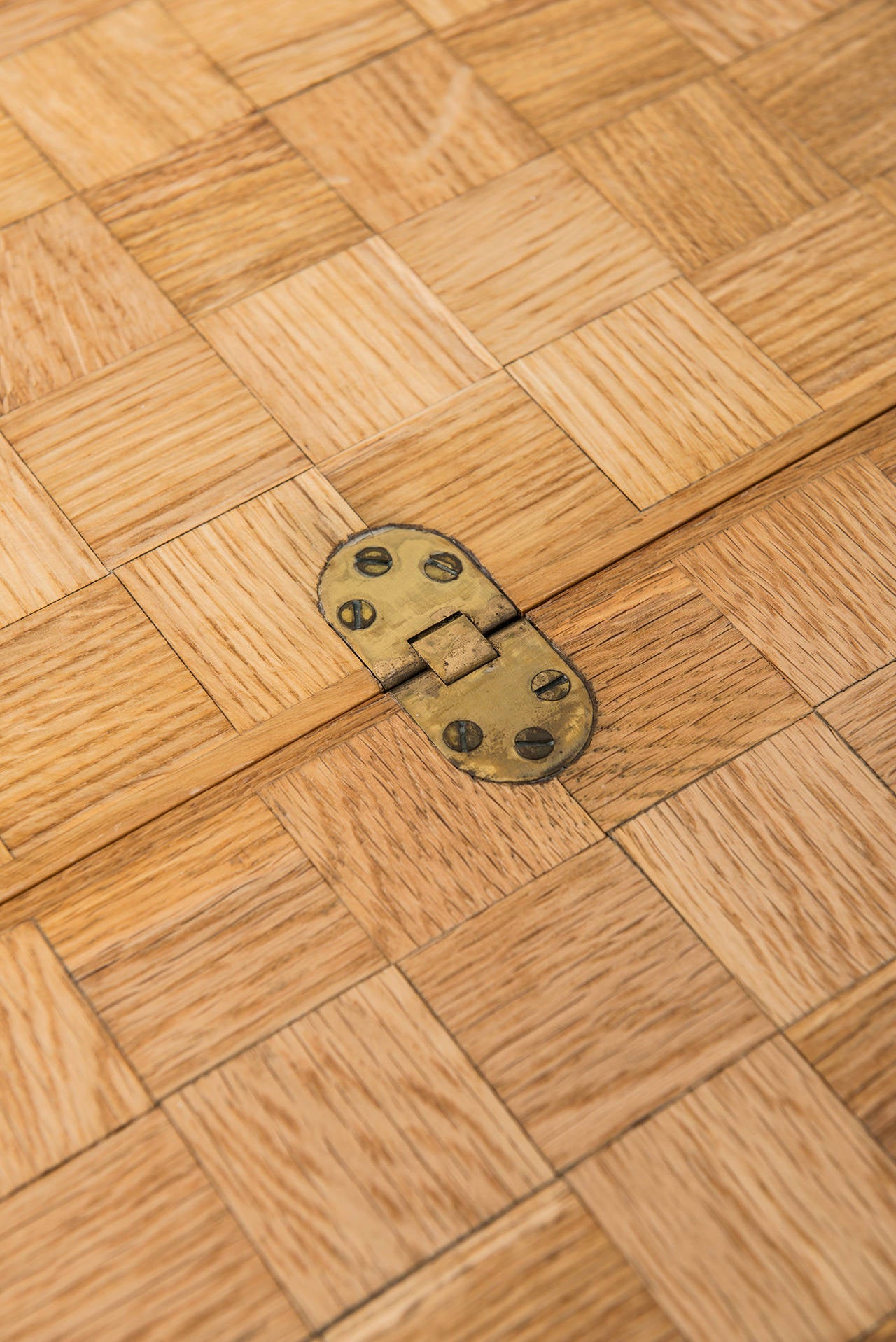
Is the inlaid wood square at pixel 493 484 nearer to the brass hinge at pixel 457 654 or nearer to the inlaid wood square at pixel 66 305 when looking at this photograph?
the brass hinge at pixel 457 654

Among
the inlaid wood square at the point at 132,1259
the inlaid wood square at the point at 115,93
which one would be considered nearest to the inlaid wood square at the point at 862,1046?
the inlaid wood square at the point at 132,1259

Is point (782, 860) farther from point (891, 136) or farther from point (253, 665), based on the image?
point (891, 136)

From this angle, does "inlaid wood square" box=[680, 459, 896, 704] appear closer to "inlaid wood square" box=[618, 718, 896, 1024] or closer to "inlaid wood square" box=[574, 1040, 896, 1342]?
"inlaid wood square" box=[618, 718, 896, 1024]

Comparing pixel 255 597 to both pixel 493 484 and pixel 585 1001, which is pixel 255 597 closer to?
pixel 493 484

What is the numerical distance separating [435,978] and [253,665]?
0.56ft

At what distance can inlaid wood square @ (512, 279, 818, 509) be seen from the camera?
0.64m

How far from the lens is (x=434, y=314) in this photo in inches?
27.0

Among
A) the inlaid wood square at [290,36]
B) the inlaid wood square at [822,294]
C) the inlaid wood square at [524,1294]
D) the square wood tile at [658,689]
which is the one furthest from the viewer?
the inlaid wood square at [290,36]

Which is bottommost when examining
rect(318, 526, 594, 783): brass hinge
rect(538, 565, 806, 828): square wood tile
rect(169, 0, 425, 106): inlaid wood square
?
rect(538, 565, 806, 828): square wood tile

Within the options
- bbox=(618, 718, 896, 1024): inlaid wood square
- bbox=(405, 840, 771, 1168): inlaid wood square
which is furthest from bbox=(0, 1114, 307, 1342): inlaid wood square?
bbox=(618, 718, 896, 1024): inlaid wood square

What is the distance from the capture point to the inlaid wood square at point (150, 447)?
0.62 metres

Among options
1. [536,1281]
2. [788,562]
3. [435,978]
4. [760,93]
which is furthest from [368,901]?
[760,93]

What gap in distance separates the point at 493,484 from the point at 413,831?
0.19 metres

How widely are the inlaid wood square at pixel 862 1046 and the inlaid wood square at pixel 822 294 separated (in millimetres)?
307
